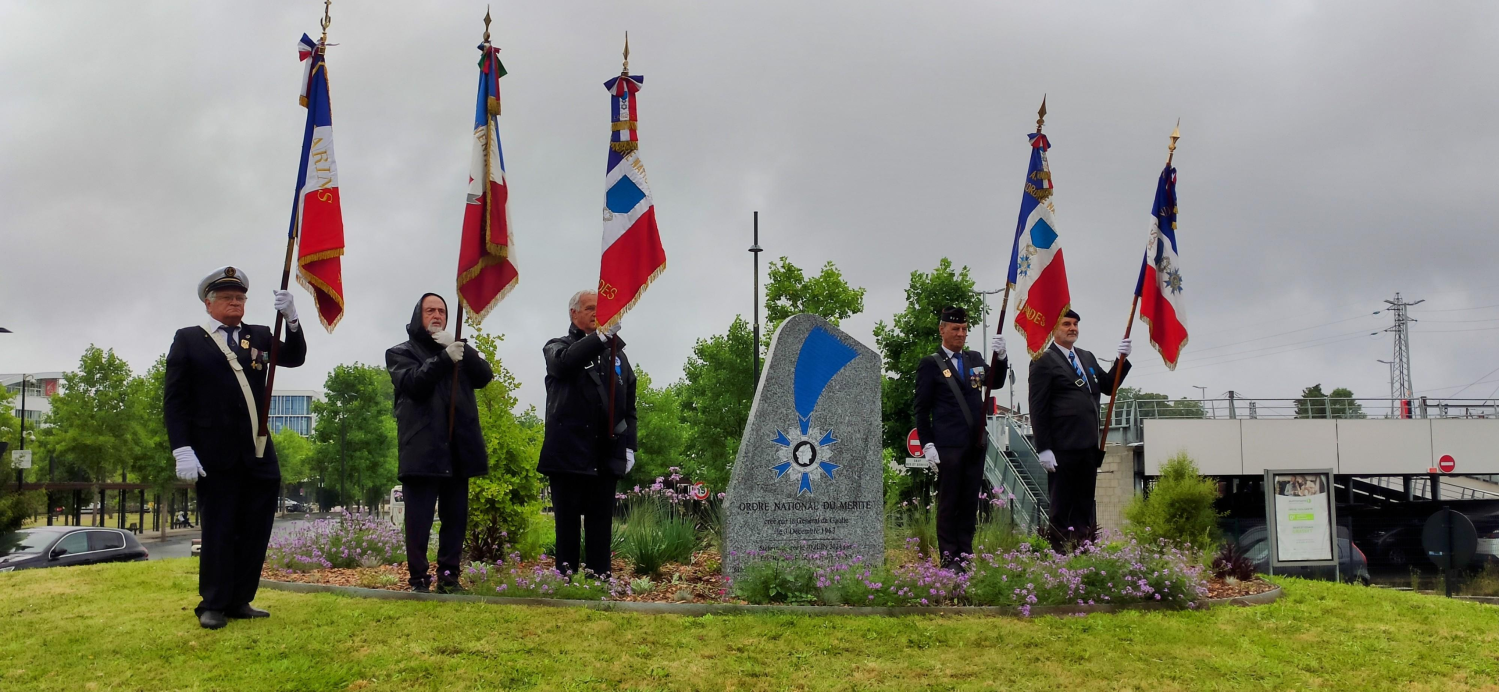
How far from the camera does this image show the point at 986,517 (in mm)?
11430

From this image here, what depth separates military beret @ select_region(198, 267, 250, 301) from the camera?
595 centimetres

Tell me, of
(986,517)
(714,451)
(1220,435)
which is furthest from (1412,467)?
(986,517)

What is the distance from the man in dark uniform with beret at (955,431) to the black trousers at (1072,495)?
31.0 inches

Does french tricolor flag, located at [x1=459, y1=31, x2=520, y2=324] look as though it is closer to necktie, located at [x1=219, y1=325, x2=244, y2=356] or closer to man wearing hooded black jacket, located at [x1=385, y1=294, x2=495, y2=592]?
man wearing hooded black jacket, located at [x1=385, y1=294, x2=495, y2=592]

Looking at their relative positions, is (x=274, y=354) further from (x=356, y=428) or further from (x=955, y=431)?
(x=356, y=428)

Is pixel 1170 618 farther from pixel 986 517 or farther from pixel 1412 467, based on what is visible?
pixel 1412 467

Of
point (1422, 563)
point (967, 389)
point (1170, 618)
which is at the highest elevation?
point (967, 389)

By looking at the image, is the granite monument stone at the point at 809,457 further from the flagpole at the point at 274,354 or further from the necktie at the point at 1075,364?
the flagpole at the point at 274,354

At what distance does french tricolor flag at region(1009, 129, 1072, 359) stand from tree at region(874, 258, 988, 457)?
55.9ft

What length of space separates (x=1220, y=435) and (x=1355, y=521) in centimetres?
809

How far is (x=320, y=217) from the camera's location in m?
6.54

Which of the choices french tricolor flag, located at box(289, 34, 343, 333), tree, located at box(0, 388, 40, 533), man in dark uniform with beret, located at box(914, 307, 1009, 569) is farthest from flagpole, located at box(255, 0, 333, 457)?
tree, located at box(0, 388, 40, 533)

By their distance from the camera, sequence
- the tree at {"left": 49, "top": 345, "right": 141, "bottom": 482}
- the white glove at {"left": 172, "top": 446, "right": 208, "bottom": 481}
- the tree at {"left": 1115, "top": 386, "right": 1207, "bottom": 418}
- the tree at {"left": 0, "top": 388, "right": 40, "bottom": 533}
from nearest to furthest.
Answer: the white glove at {"left": 172, "top": 446, "right": 208, "bottom": 481}
the tree at {"left": 0, "top": 388, "right": 40, "bottom": 533}
the tree at {"left": 1115, "top": 386, "right": 1207, "bottom": 418}
the tree at {"left": 49, "top": 345, "right": 141, "bottom": 482}

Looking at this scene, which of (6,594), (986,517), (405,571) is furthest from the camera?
(986,517)
